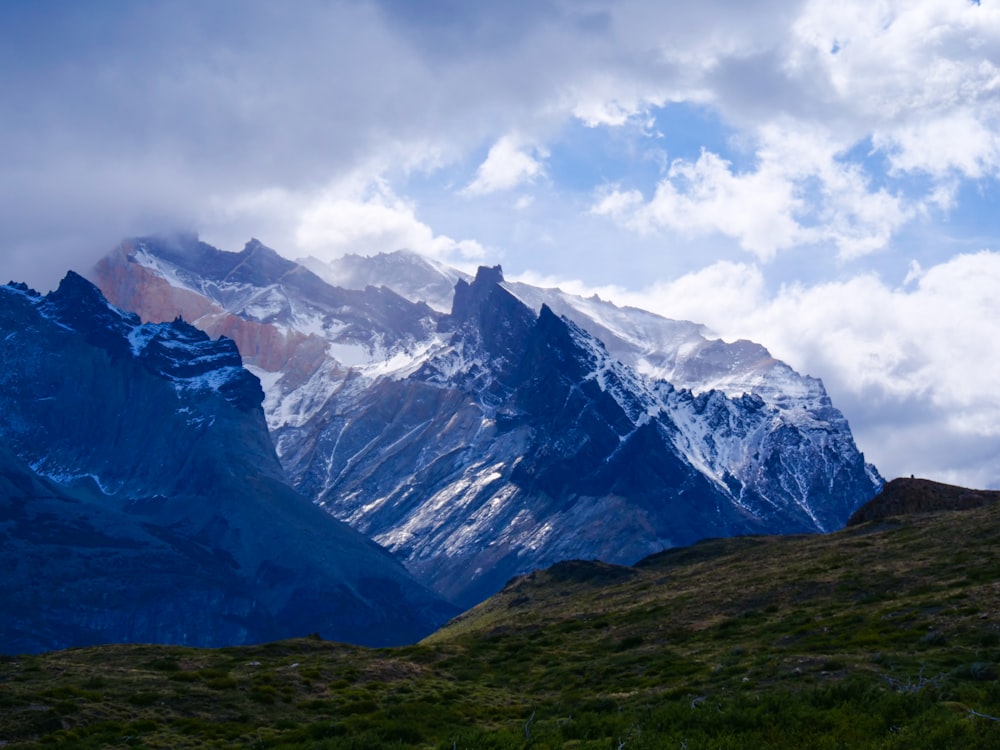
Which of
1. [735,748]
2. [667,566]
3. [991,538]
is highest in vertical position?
[667,566]

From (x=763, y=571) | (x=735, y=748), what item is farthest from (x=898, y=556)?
(x=735, y=748)

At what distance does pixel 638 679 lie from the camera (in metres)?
81.6

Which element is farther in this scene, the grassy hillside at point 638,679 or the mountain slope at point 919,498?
the mountain slope at point 919,498

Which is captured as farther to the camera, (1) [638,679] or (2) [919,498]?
(2) [919,498]

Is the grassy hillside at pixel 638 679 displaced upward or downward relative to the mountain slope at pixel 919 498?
downward

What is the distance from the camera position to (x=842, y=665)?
7138 centimetres

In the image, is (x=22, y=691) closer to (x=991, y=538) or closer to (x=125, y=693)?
(x=125, y=693)

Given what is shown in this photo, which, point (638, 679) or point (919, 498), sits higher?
point (919, 498)

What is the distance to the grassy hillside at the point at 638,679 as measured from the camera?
5994cm

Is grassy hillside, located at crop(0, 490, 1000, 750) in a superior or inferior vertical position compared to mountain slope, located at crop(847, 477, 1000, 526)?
inferior

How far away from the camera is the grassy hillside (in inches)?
2360

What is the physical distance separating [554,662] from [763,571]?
3950 centimetres

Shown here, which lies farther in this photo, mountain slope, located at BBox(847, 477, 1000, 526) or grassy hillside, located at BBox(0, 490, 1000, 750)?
mountain slope, located at BBox(847, 477, 1000, 526)

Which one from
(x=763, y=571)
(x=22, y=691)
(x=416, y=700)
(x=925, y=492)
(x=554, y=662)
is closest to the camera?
(x=22, y=691)
